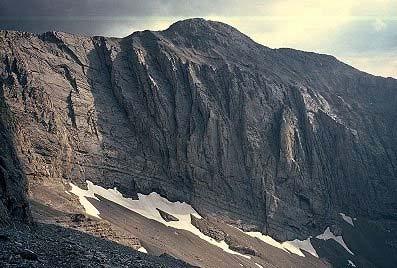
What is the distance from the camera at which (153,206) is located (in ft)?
316

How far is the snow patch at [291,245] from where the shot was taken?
10125 centimetres

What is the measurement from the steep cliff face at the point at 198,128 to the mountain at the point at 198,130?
28 cm

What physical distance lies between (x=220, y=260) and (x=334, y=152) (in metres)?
60.6

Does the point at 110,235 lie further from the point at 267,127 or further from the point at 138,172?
the point at 267,127

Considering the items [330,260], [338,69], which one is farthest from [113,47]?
[338,69]

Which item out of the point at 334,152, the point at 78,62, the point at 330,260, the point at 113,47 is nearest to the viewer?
the point at 330,260

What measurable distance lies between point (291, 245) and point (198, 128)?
32.8 m

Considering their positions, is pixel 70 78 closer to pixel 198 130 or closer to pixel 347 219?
pixel 198 130

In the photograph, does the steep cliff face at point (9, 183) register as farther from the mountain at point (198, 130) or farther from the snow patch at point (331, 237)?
the snow patch at point (331, 237)

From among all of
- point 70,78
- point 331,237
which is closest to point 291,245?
point 331,237

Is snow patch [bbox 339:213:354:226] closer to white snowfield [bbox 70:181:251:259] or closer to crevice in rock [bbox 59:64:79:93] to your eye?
white snowfield [bbox 70:181:251:259]

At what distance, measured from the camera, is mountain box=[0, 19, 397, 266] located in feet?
310

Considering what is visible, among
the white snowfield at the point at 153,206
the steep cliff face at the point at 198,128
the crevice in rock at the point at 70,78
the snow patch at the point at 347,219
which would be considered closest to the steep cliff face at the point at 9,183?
the steep cliff face at the point at 198,128

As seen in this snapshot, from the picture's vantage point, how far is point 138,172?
10150 cm
